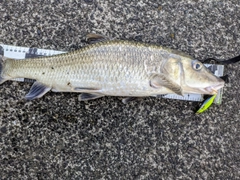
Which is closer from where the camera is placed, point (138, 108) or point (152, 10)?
point (138, 108)

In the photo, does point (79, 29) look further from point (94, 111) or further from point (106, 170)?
point (106, 170)

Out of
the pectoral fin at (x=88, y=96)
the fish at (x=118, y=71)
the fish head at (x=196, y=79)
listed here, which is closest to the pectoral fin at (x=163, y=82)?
the fish at (x=118, y=71)

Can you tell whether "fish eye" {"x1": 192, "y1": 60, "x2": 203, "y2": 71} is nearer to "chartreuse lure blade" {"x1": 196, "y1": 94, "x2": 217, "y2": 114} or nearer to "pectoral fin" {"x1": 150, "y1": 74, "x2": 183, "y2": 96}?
"pectoral fin" {"x1": 150, "y1": 74, "x2": 183, "y2": 96}

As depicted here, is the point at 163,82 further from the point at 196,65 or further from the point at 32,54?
the point at 32,54

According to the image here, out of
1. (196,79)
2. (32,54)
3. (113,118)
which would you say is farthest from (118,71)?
(32,54)

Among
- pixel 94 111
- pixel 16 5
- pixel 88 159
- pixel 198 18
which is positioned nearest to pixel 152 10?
pixel 198 18

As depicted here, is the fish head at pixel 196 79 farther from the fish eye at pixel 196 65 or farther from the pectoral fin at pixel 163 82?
the pectoral fin at pixel 163 82

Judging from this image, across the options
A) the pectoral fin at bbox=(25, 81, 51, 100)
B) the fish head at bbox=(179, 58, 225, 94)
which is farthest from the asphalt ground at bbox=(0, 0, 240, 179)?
A: the fish head at bbox=(179, 58, 225, 94)
